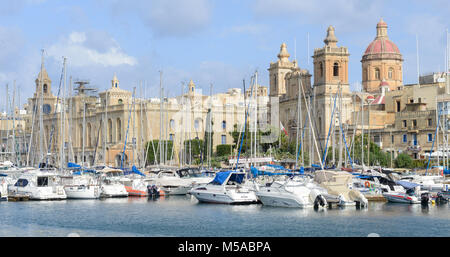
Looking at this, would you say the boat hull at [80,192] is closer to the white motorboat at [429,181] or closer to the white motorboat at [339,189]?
the white motorboat at [339,189]

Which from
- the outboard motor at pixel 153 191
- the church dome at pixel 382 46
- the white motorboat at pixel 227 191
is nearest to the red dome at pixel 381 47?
the church dome at pixel 382 46

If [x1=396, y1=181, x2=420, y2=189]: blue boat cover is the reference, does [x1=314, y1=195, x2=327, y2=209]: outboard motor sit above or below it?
below

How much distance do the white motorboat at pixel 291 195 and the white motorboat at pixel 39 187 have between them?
13.5 metres

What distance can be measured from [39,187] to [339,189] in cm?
1875

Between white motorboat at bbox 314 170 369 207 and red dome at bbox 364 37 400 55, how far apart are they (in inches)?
2288

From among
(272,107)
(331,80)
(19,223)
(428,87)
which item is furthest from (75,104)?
(19,223)

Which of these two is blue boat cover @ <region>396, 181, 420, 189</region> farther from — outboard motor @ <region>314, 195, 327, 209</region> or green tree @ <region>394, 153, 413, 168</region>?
green tree @ <region>394, 153, 413, 168</region>

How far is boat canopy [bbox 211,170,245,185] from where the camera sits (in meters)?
44.4

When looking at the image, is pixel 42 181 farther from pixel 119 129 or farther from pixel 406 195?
pixel 119 129

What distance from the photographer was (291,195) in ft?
131

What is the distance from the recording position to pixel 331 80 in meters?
88.2

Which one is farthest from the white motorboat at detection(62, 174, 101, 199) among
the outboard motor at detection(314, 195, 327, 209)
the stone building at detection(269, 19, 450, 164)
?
the stone building at detection(269, 19, 450, 164)

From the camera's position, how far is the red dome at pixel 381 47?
100m

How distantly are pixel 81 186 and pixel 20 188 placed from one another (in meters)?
3.85
